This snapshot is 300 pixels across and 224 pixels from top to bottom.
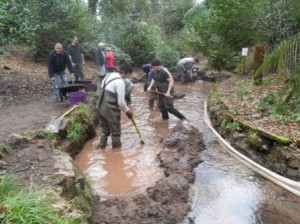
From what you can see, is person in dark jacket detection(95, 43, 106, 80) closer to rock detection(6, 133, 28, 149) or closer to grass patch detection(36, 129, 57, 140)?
grass patch detection(36, 129, 57, 140)

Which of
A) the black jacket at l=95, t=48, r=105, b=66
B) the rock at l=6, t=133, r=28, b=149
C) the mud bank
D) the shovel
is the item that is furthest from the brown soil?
the black jacket at l=95, t=48, r=105, b=66

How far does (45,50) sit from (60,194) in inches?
535

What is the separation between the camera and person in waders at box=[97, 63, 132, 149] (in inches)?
266

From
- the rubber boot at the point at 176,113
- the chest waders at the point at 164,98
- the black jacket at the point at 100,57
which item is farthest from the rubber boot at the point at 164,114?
the black jacket at the point at 100,57

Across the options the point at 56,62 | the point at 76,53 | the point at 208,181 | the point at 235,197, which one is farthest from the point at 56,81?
the point at 235,197

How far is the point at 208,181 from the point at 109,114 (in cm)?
243

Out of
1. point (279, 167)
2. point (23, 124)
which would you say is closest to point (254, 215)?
point (279, 167)

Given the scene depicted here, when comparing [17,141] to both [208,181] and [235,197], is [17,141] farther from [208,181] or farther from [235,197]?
[235,197]

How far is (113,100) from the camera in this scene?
273 inches

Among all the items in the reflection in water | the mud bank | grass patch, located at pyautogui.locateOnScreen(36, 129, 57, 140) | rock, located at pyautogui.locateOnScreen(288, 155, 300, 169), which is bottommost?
the reflection in water

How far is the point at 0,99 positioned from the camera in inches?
413

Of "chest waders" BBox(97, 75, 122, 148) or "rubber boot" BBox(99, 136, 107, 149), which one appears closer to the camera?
"chest waders" BBox(97, 75, 122, 148)

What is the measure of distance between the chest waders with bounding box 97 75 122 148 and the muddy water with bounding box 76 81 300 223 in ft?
1.11

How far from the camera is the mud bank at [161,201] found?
4543mm
